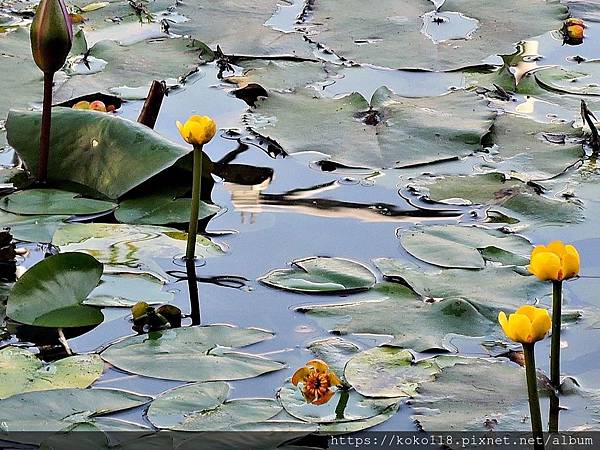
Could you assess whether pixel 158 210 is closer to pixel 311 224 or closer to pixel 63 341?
pixel 311 224

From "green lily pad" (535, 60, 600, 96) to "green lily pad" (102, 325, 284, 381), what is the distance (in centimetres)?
119

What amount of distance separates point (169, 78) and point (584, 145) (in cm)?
94

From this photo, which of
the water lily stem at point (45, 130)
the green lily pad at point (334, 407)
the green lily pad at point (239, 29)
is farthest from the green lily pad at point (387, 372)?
the green lily pad at point (239, 29)

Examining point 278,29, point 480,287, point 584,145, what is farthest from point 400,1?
point 480,287

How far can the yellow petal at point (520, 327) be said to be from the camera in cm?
105

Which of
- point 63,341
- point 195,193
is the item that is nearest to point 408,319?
point 195,193

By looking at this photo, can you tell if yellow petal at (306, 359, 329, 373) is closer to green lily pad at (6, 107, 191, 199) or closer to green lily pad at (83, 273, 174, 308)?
green lily pad at (83, 273, 174, 308)

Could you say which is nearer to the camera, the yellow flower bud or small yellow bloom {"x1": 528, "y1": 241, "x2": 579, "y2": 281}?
small yellow bloom {"x1": 528, "y1": 241, "x2": 579, "y2": 281}

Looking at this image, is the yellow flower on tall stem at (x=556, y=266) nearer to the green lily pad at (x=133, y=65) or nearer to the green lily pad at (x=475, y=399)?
the green lily pad at (x=475, y=399)

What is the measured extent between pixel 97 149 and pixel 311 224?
0.41 metres

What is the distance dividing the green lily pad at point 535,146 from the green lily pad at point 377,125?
0.14 feet

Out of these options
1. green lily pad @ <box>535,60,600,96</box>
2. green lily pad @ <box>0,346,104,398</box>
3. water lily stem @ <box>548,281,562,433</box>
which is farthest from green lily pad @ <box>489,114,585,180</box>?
green lily pad @ <box>0,346,104,398</box>

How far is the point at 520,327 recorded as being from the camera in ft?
3.44

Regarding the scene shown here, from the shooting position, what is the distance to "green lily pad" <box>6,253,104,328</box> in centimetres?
145
